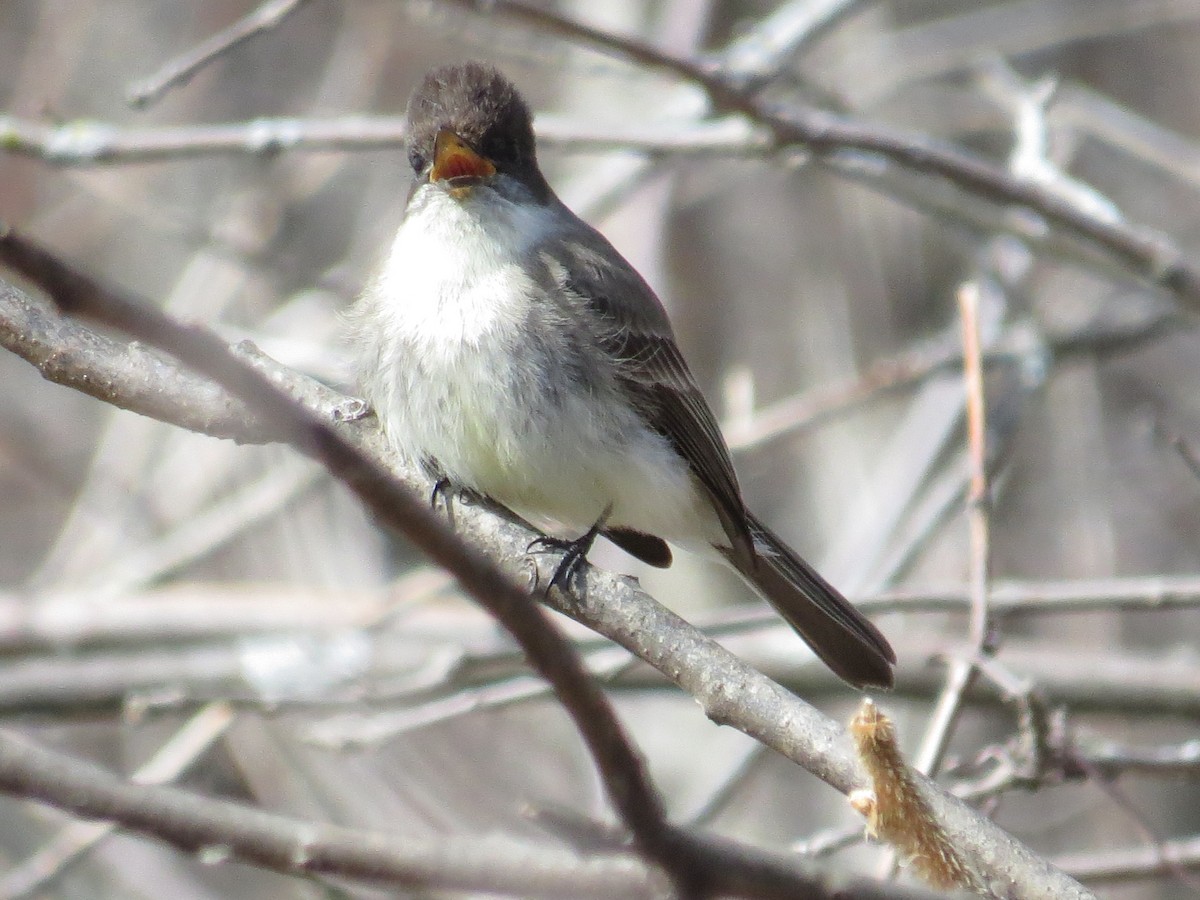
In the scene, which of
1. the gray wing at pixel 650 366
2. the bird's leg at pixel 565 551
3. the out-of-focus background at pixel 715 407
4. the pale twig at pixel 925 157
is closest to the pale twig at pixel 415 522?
the bird's leg at pixel 565 551

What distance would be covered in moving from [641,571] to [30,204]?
3111 millimetres

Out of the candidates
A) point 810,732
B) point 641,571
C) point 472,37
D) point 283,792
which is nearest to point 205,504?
point 283,792

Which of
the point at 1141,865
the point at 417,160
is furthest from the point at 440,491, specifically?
the point at 1141,865

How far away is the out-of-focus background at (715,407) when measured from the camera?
373cm

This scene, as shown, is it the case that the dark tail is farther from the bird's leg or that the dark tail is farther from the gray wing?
the bird's leg

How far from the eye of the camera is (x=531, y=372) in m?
2.83

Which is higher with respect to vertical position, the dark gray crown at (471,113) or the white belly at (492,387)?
the dark gray crown at (471,113)

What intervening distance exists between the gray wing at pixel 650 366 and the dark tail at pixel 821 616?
3.3 inches

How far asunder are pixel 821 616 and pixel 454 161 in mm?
1192

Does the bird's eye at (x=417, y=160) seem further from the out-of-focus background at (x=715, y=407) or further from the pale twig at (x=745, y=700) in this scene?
the pale twig at (x=745, y=700)

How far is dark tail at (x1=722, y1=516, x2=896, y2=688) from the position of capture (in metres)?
2.89

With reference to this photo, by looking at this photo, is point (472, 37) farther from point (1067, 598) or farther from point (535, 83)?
point (535, 83)

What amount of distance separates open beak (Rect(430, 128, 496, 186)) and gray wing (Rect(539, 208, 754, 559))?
0.22 metres

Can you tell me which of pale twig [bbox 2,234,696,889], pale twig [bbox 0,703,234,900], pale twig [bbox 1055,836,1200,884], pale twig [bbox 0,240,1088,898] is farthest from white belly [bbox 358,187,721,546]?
pale twig [bbox 2,234,696,889]
